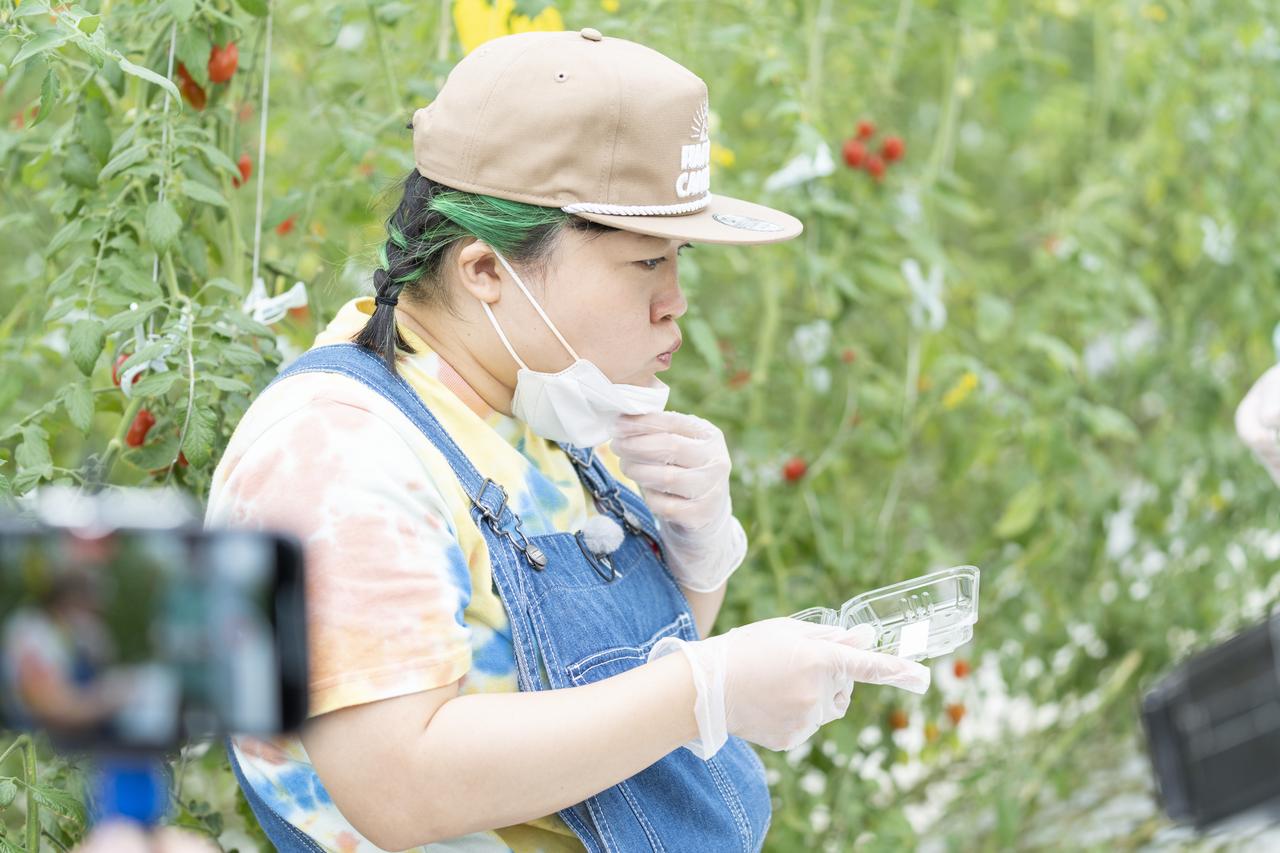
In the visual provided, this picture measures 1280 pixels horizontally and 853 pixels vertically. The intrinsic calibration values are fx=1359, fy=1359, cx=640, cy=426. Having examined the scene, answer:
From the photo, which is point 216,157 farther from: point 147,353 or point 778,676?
point 778,676

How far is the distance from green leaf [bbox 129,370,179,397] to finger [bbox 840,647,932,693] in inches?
26.6

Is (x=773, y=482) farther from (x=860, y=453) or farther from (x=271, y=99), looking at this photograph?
(x=271, y=99)

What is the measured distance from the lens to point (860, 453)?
2445 mm

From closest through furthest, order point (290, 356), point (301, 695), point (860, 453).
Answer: point (301, 695)
point (290, 356)
point (860, 453)

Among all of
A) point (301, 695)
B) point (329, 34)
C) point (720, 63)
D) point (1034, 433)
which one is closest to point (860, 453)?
point (1034, 433)

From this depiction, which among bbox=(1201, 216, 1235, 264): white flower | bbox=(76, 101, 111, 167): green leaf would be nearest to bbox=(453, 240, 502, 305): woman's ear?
bbox=(76, 101, 111, 167): green leaf

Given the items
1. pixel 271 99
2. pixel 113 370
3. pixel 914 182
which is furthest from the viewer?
pixel 914 182

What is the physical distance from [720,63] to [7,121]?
1.16 m

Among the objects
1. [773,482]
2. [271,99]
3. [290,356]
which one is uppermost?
[271,99]

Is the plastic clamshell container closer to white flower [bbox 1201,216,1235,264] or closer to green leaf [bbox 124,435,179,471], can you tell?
green leaf [bbox 124,435,179,471]

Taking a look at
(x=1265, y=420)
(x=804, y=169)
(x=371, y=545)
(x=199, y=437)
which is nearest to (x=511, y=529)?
(x=371, y=545)

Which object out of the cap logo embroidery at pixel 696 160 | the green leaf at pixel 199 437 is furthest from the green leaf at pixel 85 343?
the cap logo embroidery at pixel 696 160

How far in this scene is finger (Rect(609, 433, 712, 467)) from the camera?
1333mm

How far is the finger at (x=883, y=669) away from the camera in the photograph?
1120 millimetres
